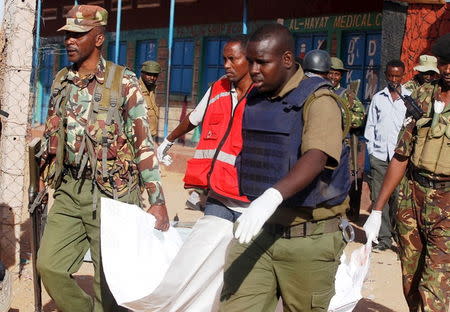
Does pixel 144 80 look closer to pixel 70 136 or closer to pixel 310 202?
pixel 70 136

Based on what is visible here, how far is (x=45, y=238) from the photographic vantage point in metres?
4.53

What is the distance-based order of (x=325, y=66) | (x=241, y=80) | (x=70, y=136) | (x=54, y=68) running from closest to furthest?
(x=70, y=136) < (x=241, y=80) < (x=325, y=66) < (x=54, y=68)

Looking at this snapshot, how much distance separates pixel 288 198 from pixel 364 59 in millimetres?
8872

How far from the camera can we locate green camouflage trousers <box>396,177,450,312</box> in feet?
15.0

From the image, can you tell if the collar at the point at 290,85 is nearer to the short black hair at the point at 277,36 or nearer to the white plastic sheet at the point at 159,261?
the short black hair at the point at 277,36

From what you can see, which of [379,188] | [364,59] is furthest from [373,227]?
[364,59]

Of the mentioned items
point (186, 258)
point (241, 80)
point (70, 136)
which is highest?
point (241, 80)

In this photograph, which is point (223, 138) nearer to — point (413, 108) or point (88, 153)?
point (88, 153)

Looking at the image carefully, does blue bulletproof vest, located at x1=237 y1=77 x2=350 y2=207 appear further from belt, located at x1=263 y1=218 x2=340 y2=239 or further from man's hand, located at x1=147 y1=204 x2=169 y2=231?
man's hand, located at x1=147 y1=204 x2=169 y2=231

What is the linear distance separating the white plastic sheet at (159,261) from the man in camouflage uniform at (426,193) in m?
0.93

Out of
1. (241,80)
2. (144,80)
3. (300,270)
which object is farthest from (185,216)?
(300,270)

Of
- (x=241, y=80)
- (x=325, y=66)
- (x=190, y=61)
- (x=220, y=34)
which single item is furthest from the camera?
(x=190, y=61)

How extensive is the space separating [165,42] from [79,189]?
13.1 m

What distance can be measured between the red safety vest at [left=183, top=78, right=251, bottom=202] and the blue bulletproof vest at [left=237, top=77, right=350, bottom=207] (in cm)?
68
